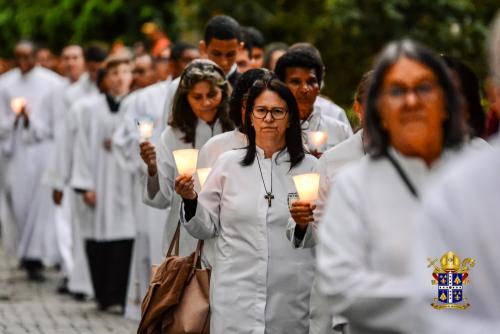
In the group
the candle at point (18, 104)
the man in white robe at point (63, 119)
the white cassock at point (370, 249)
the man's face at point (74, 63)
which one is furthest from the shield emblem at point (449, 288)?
the man's face at point (74, 63)

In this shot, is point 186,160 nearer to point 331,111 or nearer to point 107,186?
point 331,111

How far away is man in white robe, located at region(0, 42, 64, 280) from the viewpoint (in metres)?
18.5

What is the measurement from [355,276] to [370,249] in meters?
0.12

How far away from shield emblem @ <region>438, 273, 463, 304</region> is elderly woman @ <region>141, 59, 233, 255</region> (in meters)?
5.29

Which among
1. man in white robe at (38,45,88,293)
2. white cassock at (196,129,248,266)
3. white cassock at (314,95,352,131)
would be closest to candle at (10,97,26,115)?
man in white robe at (38,45,88,293)

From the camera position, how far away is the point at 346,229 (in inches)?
192

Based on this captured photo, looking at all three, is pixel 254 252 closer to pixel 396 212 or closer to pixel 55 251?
pixel 396 212

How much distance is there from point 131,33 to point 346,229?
90.8 feet

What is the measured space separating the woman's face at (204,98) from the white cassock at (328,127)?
628 mm

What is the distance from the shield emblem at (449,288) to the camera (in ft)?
15.1

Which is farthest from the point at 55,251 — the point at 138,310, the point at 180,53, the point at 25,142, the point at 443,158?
the point at 443,158

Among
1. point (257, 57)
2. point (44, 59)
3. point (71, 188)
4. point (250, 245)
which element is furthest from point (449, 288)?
point (44, 59)

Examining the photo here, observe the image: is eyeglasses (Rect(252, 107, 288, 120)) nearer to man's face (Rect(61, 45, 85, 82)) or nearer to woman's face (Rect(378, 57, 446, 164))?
woman's face (Rect(378, 57, 446, 164))

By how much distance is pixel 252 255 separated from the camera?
8.23 metres
